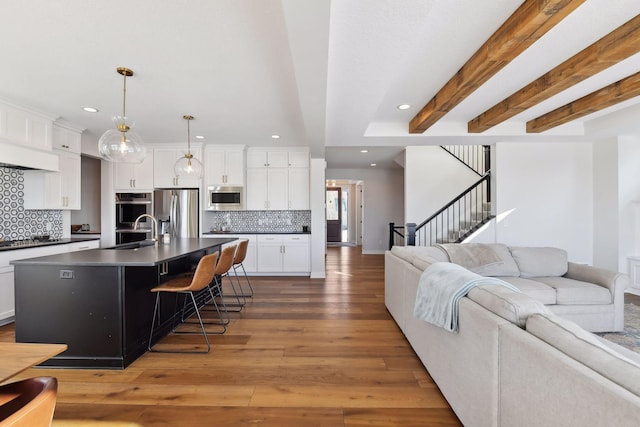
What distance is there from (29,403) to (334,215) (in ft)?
36.4

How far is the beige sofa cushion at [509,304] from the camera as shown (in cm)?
135

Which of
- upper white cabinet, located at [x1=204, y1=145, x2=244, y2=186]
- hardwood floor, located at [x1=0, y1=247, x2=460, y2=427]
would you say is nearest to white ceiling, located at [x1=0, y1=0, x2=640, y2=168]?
upper white cabinet, located at [x1=204, y1=145, x2=244, y2=186]

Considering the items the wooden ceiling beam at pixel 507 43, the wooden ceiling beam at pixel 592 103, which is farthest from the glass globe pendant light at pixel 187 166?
the wooden ceiling beam at pixel 592 103

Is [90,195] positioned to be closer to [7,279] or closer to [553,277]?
[7,279]

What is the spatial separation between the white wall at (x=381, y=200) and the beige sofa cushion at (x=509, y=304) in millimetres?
7421

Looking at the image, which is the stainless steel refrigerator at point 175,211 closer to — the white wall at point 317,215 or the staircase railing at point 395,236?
the white wall at point 317,215

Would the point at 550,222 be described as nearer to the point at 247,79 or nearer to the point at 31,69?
the point at 247,79

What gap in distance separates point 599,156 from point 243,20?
579 cm

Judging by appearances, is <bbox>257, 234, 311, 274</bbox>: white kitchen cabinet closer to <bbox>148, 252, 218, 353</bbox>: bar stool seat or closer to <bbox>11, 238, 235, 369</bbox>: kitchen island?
<bbox>148, 252, 218, 353</bbox>: bar stool seat

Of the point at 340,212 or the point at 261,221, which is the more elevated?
the point at 340,212

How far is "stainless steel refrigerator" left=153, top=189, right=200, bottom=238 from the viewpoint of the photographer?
5367 millimetres

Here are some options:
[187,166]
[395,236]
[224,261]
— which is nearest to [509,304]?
[224,261]

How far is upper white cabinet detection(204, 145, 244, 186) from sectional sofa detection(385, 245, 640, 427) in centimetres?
446

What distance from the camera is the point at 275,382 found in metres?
2.13
